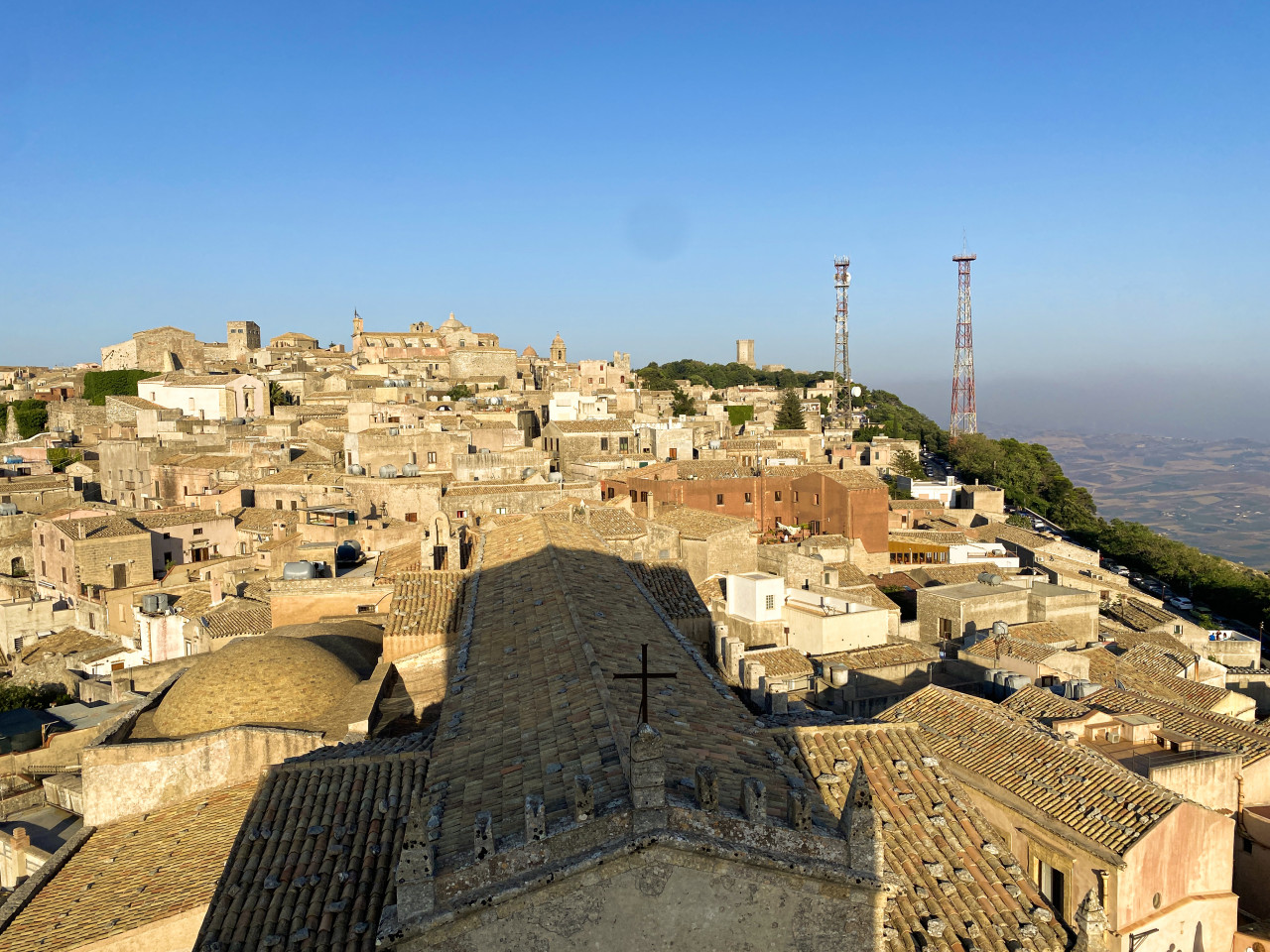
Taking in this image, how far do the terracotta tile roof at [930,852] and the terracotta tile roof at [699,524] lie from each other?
55.3 feet

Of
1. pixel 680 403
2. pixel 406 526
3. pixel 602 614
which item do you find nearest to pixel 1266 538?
pixel 680 403

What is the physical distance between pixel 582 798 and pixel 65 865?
32.2 ft

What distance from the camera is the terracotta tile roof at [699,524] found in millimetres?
29875

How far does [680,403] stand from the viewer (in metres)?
90.3

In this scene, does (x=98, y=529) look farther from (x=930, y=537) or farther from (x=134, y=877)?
(x=930, y=537)

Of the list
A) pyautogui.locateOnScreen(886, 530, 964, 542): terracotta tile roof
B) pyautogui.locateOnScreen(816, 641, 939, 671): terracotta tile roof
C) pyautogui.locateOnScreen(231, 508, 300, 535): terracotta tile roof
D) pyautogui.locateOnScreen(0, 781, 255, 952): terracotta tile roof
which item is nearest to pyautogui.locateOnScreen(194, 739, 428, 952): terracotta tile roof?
pyautogui.locateOnScreen(0, 781, 255, 952): terracotta tile roof

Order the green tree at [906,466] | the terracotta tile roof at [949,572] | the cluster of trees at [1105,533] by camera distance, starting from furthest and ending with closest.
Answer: the green tree at [906,466], the cluster of trees at [1105,533], the terracotta tile roof at [949,572]

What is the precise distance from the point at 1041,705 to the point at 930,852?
7291mm

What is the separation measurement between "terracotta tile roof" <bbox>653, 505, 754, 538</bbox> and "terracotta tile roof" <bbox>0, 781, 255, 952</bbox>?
704 inches

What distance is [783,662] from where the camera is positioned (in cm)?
2217

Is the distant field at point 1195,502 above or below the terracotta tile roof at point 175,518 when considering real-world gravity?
below

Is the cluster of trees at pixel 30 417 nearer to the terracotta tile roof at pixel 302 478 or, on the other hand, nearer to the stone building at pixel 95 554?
the terracotta tile roof at pixel 302 478

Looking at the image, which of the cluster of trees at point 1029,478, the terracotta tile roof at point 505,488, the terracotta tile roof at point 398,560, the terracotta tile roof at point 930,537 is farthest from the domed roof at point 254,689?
the cluster of trees at point 1029,478

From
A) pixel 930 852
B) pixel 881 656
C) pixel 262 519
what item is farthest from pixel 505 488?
pixel 930 852
